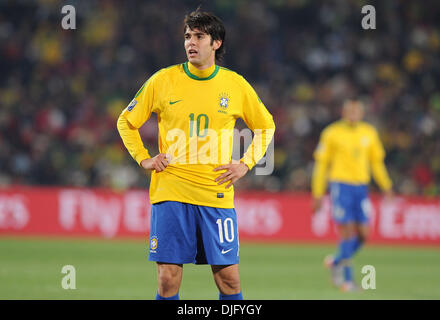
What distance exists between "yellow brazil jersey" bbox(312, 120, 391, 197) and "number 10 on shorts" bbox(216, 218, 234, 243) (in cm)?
527

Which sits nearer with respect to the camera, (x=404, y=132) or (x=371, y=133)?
(x=371, y=133)

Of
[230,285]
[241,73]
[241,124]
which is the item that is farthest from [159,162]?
[241,73]

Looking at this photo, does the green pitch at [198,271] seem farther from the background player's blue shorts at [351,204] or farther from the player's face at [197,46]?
the player's face at [197,46]

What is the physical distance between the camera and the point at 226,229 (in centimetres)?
538

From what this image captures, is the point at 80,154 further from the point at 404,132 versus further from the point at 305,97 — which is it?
the point at 404,132

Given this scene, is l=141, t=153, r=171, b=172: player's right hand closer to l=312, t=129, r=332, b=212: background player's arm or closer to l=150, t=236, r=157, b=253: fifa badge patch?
l=150, t=236, r=157, b=253: fifa badge patch

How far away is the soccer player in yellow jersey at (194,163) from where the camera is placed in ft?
17.4

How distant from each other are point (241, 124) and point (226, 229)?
38.4ft

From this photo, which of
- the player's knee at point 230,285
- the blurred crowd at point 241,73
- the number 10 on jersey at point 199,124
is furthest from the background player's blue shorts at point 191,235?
the blurred crowd at point 241,73

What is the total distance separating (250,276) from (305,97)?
374 inches

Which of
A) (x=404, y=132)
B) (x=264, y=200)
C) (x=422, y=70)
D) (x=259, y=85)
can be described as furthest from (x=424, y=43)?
(x=264, y=200)

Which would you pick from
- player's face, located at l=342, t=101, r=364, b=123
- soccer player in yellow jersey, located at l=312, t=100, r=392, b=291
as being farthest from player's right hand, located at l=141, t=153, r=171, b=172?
player's face, located at l=342, t=101, r=364, b=123

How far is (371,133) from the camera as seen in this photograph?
10812mm

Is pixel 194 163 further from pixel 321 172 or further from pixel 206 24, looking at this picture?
pixel 321 172
